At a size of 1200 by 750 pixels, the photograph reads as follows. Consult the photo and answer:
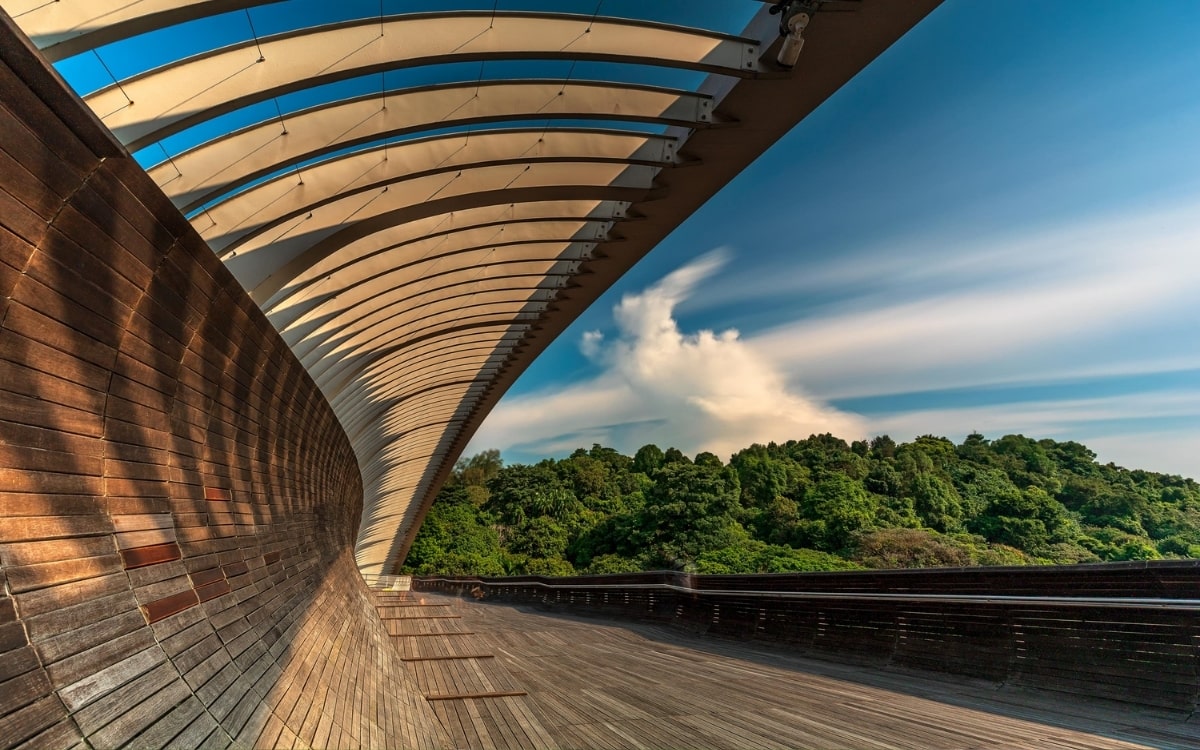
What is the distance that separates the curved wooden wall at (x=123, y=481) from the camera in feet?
8.29

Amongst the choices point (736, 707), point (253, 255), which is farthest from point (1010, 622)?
point (253, 255)

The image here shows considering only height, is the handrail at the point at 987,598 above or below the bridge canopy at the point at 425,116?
below

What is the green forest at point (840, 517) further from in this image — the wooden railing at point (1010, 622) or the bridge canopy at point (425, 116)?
the bridge canopy at point (425, 116)

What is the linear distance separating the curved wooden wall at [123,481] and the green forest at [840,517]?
29244mm

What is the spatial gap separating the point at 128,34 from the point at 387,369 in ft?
39.9

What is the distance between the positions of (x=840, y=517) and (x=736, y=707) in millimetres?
35602

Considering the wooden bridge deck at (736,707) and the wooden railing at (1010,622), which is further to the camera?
the wooden railing at (1010,622)

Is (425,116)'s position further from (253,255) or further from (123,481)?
(123,481)

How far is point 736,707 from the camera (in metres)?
6.30

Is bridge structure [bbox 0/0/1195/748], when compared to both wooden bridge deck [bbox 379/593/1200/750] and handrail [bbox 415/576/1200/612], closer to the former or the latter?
wooden bridge deck [bbox 379/593/1200/750]

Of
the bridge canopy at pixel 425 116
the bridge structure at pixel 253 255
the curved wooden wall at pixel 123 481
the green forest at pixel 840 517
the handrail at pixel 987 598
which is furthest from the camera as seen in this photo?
the green forest at pixel 840 517

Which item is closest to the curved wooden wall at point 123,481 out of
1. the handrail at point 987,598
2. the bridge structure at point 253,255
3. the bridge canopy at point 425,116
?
the bridge structure at point 253,255

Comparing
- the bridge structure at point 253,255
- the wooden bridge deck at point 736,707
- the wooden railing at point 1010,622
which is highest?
the bridge structure at point 253,255

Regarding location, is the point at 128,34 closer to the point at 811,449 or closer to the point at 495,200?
the point at 495,200
